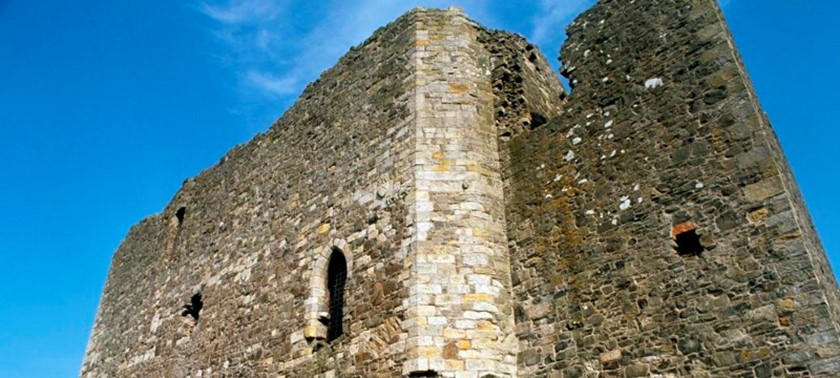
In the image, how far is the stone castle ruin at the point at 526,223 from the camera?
710cm

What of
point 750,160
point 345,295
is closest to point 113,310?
point 345,295

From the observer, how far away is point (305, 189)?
12094 millimetres

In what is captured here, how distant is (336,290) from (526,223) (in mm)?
3201

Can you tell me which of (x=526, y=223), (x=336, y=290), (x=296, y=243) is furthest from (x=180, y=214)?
(x=526, y=223)

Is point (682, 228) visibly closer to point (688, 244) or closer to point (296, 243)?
point (688, 244)

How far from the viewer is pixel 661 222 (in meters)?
7.80

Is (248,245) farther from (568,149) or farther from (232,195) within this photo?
(568,149)

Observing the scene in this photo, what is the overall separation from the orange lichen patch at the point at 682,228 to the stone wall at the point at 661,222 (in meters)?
0.01

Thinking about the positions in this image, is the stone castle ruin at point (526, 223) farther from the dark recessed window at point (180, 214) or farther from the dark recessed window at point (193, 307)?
the dark recessed window at point (180, 214)

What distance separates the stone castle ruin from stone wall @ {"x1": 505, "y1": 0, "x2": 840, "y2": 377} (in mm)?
21

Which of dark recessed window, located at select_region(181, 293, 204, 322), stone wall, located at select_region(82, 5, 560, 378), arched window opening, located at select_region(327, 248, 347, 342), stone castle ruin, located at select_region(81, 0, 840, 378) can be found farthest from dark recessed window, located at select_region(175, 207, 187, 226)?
arched window opening, located at select_region(327, 248, 347, 342)

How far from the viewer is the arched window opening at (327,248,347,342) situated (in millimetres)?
10242

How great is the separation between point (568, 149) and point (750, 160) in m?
2.53

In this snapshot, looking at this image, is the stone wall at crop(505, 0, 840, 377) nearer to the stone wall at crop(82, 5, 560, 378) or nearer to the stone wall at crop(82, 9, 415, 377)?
the stone wall at crop(82, 5, 560, 378)
